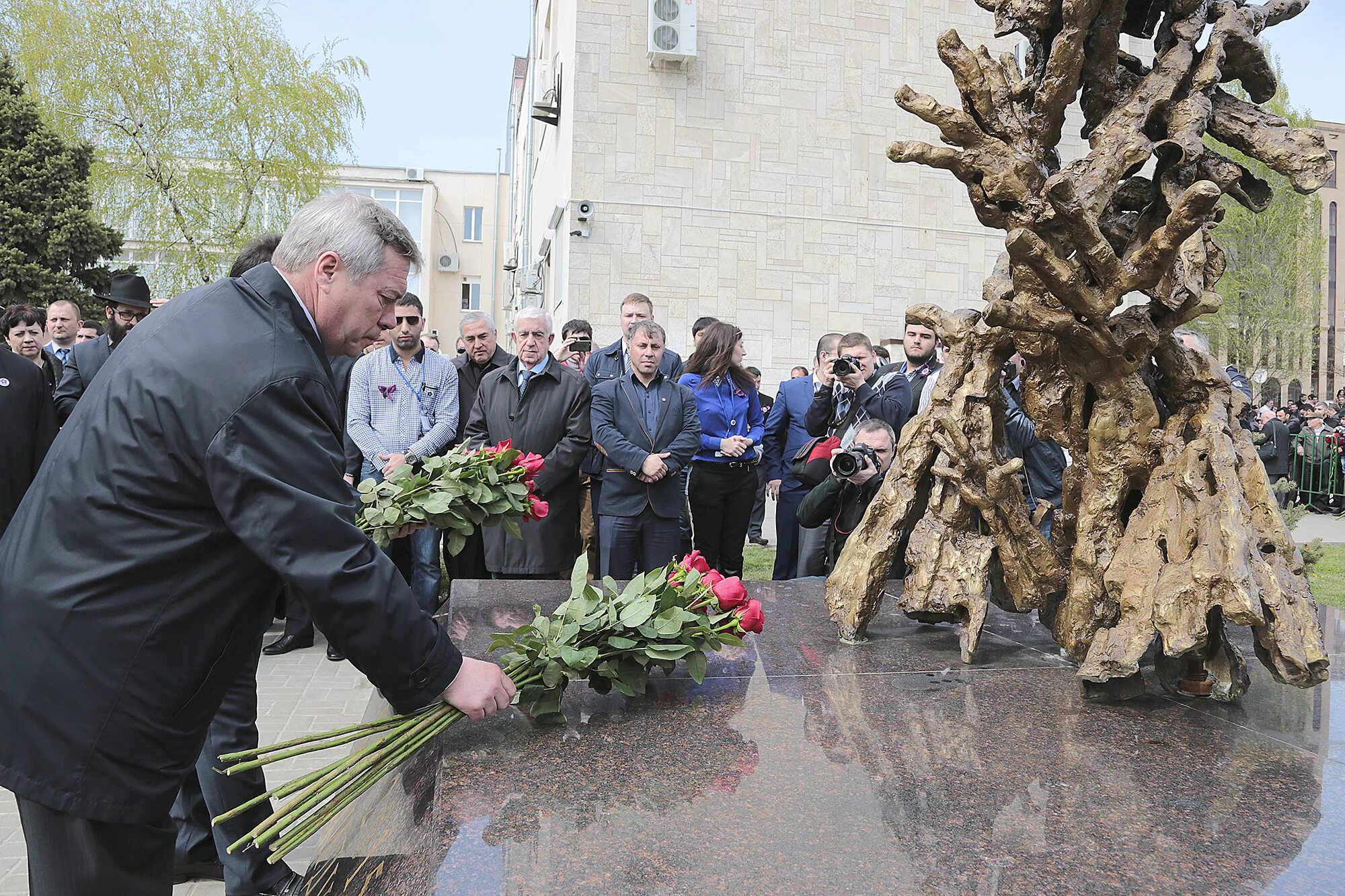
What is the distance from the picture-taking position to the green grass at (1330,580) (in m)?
8.00

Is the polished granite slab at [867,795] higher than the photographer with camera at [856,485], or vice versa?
the photographer with camera at [856,485]

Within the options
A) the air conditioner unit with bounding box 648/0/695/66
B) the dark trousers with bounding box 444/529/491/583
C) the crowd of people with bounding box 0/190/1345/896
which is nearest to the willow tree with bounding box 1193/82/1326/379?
the air conditioner unit with bounding box 648/0/695/66

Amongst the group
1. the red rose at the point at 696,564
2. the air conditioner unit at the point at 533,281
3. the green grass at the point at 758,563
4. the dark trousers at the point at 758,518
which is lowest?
the green grass at the point at 758,563

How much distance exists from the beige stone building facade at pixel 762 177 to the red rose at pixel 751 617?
1221 cm

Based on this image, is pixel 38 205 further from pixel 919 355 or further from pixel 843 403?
pixel 843 403

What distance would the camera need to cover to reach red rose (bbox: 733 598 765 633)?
107 inches

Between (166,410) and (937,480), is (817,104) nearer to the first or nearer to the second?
(937,480)

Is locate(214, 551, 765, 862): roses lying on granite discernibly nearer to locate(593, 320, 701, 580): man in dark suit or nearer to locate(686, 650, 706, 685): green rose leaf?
locate(686, 650, 706, 685): green rose leaf

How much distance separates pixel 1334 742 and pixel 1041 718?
2.37 ft

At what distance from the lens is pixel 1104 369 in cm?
310

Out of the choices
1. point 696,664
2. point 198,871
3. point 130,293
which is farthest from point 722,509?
point 130,293

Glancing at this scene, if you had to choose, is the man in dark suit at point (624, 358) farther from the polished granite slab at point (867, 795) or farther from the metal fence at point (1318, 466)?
the metal fence at point (1318, 466)

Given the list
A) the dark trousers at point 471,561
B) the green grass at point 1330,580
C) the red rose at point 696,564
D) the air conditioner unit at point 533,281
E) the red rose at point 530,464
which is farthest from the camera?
the air conditioner unit at point 533,281

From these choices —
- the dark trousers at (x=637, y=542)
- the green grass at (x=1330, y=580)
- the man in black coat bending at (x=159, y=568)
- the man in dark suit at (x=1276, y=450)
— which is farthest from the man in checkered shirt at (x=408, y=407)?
the man in dark suit at (x=1276, y=450)
